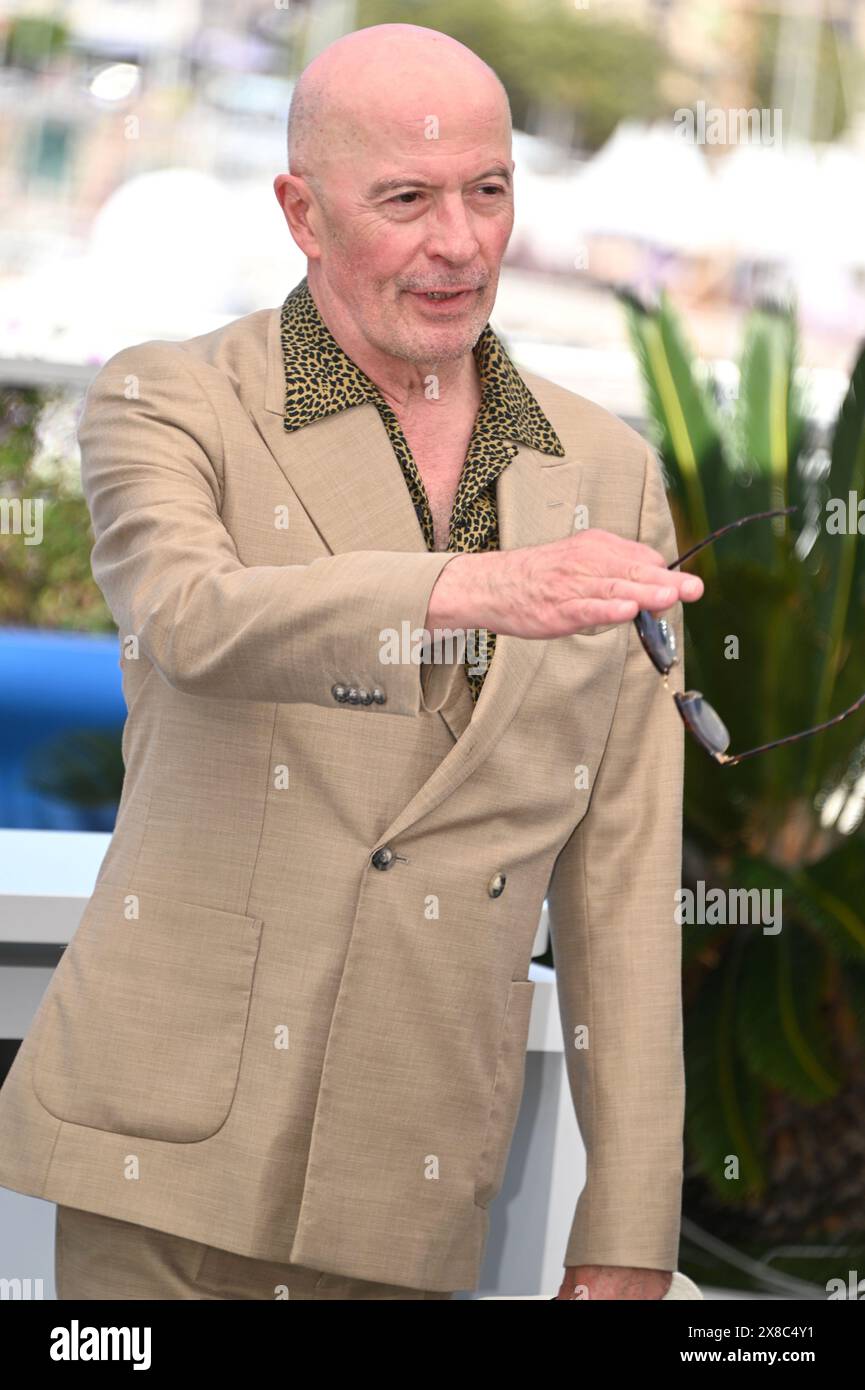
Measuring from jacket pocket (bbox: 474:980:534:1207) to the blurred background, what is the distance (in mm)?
2271

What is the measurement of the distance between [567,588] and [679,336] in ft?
11.8

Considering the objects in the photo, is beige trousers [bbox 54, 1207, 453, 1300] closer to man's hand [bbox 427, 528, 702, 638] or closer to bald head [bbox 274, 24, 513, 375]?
man's hand [bbox 427, 528, 702, 638]

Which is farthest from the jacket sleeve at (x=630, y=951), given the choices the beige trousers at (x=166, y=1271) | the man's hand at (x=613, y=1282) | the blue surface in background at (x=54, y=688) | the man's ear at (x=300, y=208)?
the blue surface in background at (x=54, y=688)

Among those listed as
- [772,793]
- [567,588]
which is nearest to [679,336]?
[772,793]

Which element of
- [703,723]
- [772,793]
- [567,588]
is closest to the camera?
[567,588]

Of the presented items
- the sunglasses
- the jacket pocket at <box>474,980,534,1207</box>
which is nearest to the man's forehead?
the sunglasses

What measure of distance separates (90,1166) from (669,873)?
602 millimetres

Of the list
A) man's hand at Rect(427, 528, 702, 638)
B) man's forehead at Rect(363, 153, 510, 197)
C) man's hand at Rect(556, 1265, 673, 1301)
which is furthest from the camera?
man's hand at Rect(556, 1265, 673, 1301)

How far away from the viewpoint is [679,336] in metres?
4.70

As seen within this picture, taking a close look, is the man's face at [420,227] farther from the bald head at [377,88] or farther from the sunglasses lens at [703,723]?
the sunglasses lens at [703,723]

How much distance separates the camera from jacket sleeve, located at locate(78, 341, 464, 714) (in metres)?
1.34

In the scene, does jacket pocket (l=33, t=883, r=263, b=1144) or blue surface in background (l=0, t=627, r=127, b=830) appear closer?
jacket pocket (l=33, t=883, r=263, b=1144)

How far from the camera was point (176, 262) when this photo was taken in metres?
7.59

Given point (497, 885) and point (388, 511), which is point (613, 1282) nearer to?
point (497, 885)
